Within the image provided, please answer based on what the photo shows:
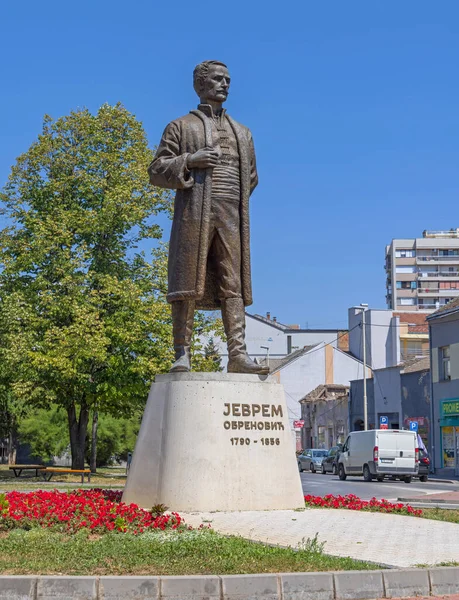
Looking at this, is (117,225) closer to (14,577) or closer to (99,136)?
(99,136)

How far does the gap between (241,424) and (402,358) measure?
206 ft

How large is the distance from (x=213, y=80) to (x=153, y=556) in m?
6.74

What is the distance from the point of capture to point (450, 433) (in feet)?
152

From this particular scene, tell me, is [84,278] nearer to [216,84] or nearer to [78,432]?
[78,432]

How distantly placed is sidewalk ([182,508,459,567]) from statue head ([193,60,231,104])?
540 centimetres

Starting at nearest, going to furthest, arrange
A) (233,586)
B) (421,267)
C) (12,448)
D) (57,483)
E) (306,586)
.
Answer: (233,586) < (306,586) < (57,483) < (12,448) < (421,267)

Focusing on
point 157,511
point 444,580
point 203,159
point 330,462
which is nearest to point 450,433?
point 330,462

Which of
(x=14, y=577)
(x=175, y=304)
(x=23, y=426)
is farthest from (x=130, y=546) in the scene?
(x=23, y=426)

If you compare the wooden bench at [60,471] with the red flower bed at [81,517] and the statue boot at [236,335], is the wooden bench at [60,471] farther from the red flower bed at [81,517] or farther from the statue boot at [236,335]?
the red flower bed at [81,517]

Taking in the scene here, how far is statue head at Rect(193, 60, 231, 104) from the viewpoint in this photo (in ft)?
41.2

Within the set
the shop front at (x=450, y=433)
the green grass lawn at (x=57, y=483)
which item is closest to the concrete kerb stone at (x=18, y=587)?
the green grass lawn at (x=57, y=483)

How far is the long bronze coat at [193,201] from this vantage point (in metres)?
12.1

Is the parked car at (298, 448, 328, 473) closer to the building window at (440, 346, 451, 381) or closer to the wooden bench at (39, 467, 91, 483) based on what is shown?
the building window at (440, 346, 451, 381)

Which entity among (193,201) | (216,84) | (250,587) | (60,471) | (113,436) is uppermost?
(216,84)
